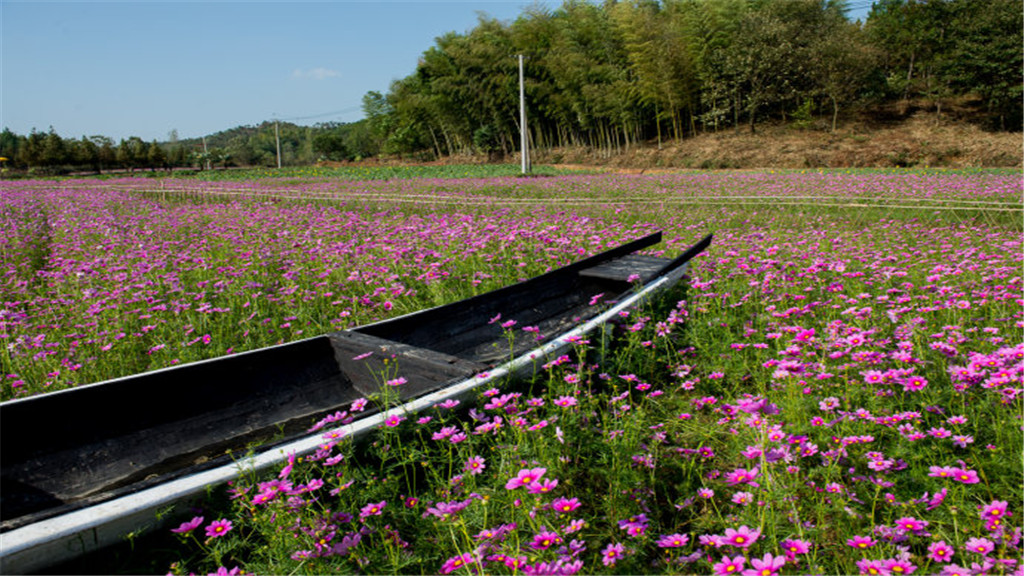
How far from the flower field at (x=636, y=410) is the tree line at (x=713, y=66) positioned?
97.7 ft

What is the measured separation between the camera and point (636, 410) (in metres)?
2.42

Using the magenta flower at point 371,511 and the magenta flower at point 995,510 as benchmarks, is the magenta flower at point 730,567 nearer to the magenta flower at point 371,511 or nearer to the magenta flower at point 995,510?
the magenta flower at point 995,510

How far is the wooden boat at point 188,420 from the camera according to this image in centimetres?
145

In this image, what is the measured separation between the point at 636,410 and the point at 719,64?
119 feet

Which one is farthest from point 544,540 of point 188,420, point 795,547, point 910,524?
point 188,420

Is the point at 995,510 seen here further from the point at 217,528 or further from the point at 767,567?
the point at 217,528

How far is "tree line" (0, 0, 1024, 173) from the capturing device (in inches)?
1244

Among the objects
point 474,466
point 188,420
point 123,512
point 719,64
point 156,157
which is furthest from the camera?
point 156,157

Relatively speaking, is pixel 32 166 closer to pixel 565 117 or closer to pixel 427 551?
pixel 565 117

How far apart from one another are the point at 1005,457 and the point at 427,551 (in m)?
1.88

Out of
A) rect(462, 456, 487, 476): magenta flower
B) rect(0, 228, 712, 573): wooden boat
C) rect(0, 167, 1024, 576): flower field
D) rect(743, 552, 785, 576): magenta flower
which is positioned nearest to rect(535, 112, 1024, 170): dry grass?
rect(0, 167, 1024, 576): flower field

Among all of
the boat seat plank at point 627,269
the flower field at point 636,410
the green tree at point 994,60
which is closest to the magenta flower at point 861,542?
the flower field at point 636,410

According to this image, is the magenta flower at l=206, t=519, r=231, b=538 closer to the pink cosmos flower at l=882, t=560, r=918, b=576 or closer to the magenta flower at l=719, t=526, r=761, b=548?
the magenta flower at l=719, t=526, r=761, b=548

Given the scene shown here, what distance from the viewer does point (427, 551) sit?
1720 millimetres
